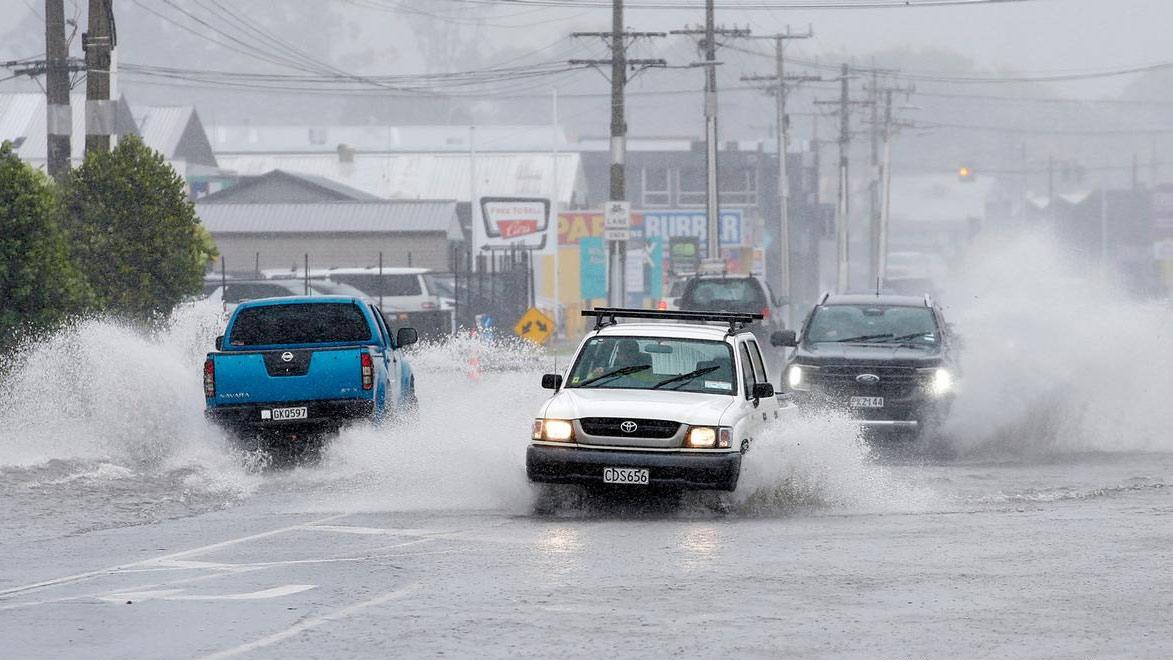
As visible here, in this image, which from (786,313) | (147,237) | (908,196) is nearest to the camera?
(147,237)

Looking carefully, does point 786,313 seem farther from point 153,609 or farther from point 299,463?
point 153,609

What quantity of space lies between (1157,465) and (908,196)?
172840 mm

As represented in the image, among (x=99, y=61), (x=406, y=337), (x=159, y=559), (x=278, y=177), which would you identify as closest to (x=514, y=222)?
(x=278, y=177)

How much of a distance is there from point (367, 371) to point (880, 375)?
5950 mm

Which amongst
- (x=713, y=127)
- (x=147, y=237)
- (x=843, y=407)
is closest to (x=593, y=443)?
(x=843, y=407)

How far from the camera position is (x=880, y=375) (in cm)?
2223

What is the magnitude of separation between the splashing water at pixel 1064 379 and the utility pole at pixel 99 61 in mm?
11496

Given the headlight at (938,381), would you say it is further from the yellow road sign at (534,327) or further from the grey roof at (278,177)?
the grey roof at (278,177)

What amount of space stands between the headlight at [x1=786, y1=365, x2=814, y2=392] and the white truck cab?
6303 mm

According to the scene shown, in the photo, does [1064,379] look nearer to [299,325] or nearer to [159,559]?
[299,325]

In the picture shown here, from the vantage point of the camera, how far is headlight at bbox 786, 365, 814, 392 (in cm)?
2250

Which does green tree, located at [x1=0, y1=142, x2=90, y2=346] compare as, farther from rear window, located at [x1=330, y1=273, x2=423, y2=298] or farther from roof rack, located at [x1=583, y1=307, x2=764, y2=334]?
rear window, located at [x1=330, y1=273, x2=423, y2=298]

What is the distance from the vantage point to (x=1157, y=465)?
20.5 metres

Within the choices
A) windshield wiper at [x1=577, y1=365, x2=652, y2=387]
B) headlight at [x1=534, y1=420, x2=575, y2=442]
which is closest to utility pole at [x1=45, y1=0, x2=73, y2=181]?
windshield wiper at [x1=577, y1=365, x2=652, y2=387]
